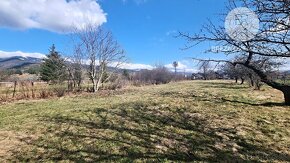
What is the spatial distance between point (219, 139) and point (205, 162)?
1.41 m

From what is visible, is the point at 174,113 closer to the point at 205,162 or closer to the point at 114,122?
the point at 114,122

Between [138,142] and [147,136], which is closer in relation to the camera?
[138,142]

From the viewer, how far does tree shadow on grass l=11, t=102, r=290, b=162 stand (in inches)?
187

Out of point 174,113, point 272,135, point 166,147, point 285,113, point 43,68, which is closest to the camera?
point 166,147

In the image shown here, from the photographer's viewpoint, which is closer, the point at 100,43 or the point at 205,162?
the point at 205,162

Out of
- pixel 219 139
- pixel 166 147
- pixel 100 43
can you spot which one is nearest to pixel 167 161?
pixel 166 147

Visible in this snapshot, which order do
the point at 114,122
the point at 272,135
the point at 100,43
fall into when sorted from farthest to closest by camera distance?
the point at 100,43 → the point at 114,122 → the point at 272,135

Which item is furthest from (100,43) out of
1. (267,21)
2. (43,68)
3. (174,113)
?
(43,68)

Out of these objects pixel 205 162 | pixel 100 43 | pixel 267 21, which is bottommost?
pixel 205 162

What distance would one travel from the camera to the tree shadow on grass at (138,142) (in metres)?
4.75

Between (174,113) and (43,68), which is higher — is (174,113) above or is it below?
below

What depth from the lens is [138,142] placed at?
5.46 metres

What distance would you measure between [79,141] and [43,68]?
144ft

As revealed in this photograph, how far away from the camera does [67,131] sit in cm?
634
